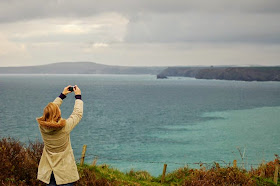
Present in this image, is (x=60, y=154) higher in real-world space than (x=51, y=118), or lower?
lower

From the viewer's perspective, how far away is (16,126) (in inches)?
1801

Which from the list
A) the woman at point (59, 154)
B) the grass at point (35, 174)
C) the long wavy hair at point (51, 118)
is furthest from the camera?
the grass at point (35, 174)

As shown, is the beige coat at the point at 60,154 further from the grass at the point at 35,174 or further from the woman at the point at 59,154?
the grass at the point at 35,174

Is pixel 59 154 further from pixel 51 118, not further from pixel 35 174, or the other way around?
pixel 35 174

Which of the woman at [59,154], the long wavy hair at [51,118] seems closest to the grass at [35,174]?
the woman at [59,154]

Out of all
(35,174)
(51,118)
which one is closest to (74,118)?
(51,118)

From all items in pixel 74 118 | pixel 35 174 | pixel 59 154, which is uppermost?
pixel 74 118

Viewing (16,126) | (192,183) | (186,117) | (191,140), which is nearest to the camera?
(192,183)

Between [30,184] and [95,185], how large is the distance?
1472 mm

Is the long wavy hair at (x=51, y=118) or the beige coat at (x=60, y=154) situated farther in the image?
the beige coat at (x=60, y=154)

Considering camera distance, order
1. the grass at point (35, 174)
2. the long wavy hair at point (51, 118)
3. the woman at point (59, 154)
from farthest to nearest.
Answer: the grass at point (35, 174), the woman at point (59, 154), the long wavy hair at point (51, 118)

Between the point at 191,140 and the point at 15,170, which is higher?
the point at 15,170

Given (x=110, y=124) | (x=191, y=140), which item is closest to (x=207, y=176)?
(x=191, y=140)

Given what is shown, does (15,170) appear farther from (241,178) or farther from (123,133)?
(123,133)
